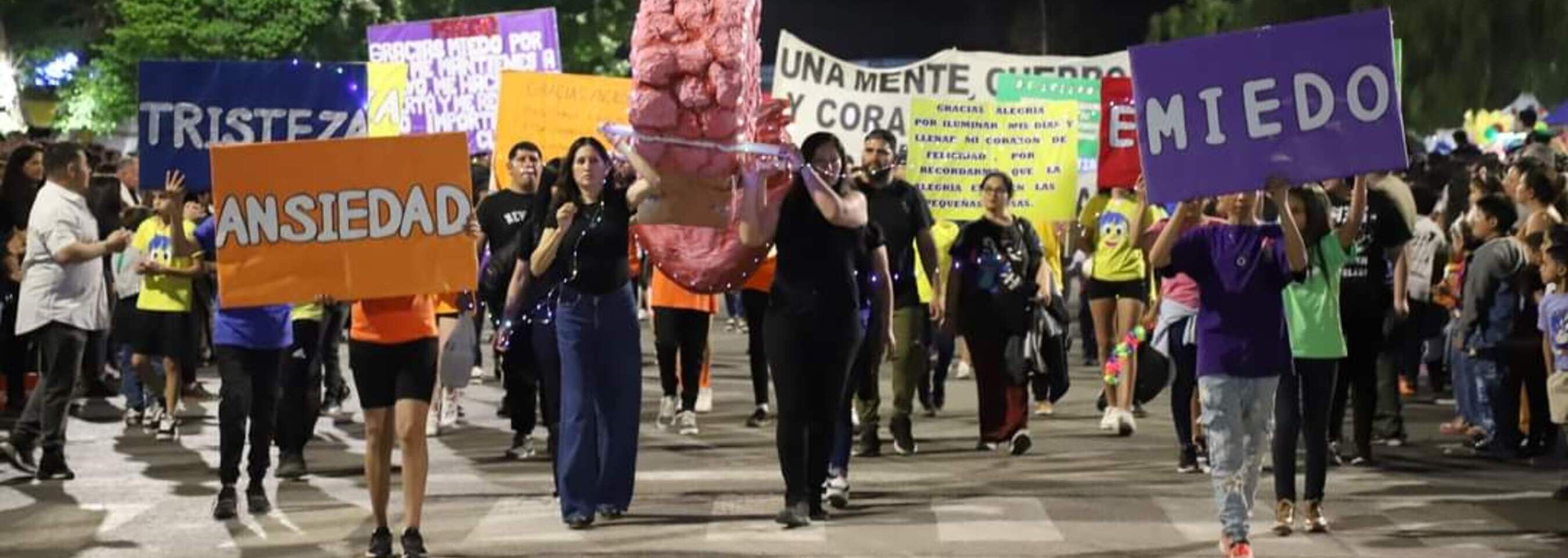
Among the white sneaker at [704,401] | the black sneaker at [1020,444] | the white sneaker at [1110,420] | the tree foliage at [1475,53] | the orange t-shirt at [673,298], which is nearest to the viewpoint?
the black sneaker at [1020,444]

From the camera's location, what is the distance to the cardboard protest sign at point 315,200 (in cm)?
1223

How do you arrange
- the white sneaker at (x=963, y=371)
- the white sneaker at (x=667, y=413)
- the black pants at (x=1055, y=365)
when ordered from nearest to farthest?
the black pants at (x=1055, y=365)
the white sneaker at (x=667, y=413)
the white sneaker at (x=963, y=371)

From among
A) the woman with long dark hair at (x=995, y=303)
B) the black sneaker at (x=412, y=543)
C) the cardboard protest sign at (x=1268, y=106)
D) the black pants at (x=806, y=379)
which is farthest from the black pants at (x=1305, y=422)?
the black sneaker at (x=412, y=543)

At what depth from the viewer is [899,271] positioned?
16.0 m

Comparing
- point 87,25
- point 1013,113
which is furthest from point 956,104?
point 87,25

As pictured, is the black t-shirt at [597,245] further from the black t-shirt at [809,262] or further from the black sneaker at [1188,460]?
the black sneaker at [1188,460]

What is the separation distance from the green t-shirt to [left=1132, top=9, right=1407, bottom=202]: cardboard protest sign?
63.2 inches

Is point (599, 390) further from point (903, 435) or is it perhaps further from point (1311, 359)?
point (903, 435)

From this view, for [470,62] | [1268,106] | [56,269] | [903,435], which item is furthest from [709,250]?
[470,62]

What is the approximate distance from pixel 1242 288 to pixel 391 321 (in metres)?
3.66

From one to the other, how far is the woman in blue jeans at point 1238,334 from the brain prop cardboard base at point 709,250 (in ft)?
8.01

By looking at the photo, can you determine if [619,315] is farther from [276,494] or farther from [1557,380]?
[1557,380]

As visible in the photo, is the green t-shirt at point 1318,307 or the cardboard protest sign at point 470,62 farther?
the cardboard protest sign at point 470,62

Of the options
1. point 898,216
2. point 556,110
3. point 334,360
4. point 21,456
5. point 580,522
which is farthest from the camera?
point 334,360
